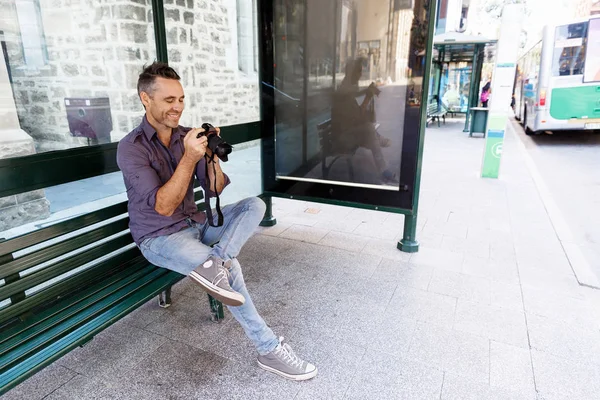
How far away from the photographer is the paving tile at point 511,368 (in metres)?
2.10

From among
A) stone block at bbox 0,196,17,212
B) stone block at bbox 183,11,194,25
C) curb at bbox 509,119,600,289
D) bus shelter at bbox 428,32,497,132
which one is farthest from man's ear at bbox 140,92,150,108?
bus shelter at bbox 428,32,497,132

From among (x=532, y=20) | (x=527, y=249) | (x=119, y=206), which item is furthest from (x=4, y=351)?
(x=532, y=20)

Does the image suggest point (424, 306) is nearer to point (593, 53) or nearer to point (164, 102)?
point (164, 102)

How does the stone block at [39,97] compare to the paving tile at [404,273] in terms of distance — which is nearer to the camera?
the stone block at [39,97]

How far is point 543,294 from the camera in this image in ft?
9.95

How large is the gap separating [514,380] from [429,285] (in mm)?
1066

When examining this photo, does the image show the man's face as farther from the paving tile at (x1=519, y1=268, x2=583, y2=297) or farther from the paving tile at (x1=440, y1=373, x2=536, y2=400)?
the paving tile at (x1=519, y1=268, x2=583, y2=297)

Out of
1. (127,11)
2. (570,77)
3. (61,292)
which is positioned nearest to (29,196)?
(61,292)

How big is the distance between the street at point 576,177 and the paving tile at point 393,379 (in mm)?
2239

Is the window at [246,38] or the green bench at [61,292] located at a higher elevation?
the window at [246,38]

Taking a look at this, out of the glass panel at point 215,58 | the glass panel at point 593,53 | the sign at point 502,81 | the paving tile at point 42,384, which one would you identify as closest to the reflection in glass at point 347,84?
the glass panel at point 215,58

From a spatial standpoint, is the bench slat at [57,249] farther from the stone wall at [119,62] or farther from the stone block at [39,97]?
the stone block at [39,97]

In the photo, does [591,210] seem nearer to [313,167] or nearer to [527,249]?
[527,249]

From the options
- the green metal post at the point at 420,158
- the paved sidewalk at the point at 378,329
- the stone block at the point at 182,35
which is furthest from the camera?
the stone block at the point at 182,35
